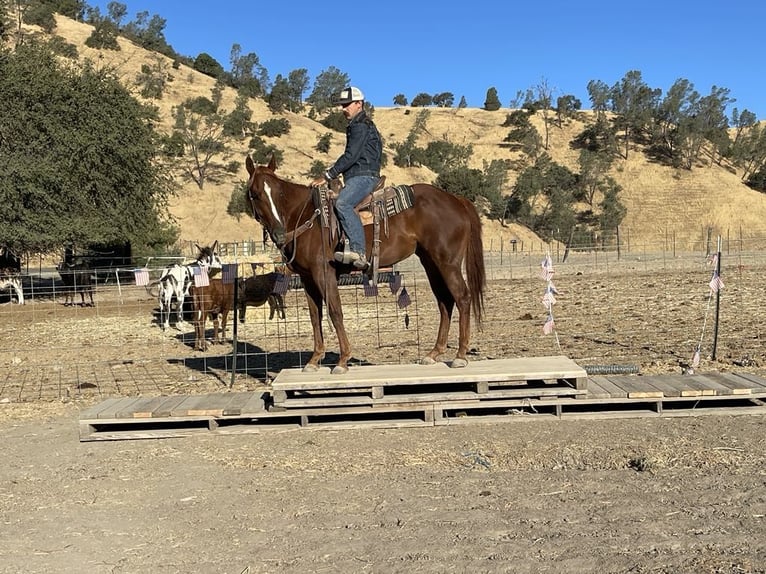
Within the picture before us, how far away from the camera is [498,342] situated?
12328 millimetres

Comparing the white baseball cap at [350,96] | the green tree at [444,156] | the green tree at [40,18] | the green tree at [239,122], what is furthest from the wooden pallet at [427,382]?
the green tree at [40,18]

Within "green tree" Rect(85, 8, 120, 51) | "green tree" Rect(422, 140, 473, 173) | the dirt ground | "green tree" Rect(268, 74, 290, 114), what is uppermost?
"green tree" Rect(85, 8, 120, 51)

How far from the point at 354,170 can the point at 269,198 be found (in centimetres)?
104

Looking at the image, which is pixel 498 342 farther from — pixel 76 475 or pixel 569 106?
pixel 569 106

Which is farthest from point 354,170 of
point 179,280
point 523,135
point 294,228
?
point 523,135

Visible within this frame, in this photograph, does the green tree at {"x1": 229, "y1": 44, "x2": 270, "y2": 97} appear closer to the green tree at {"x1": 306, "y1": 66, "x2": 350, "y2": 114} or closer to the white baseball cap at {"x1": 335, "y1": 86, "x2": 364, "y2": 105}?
the green tree at {"x1": 306, "y1": 66, "x2": 350, "y2": 114}

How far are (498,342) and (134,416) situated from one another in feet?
23.0

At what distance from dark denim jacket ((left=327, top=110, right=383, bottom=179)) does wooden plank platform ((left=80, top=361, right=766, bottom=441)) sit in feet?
7.39

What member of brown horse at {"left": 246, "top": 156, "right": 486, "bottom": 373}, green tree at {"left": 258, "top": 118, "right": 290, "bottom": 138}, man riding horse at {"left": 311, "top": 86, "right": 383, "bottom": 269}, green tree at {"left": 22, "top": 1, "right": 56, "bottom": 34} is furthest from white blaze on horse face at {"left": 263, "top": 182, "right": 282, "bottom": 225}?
green tree at {"left": 22, "top": 1, "right": 56, "bottom": 34}

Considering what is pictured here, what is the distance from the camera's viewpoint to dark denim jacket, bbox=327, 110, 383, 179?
7395 millimetres

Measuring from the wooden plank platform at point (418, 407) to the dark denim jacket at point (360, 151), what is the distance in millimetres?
2252

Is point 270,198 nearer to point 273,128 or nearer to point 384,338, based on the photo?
point 384,338

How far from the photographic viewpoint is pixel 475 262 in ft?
27.3

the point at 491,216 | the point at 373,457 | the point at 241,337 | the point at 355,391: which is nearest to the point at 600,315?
the point at 241,337
